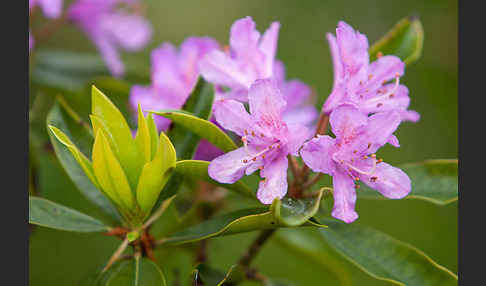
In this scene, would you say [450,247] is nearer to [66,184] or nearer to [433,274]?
[433,274]

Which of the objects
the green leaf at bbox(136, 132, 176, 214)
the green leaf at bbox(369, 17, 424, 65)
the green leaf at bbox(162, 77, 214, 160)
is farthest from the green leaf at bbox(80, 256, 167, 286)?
the green leaf at bbox(369, 17, 424, 65)

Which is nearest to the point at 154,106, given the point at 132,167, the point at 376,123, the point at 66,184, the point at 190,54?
the point at 190,54

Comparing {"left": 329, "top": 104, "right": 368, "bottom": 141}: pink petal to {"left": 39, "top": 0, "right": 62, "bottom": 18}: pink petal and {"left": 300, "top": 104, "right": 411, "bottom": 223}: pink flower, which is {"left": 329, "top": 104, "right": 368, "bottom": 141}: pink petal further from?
{"left": 39, "top": 0, "right": 62, "bottom": 18}: pink petal

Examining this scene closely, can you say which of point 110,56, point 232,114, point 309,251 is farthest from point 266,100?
point 110,56

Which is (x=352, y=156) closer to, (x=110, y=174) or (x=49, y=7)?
(x=110, y=174)

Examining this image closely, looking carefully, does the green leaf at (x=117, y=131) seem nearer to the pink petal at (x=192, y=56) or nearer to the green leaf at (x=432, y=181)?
the pink petal at (x=192, y=56)

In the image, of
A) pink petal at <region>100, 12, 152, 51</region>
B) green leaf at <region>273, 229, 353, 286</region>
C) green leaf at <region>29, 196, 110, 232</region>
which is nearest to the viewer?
green leaf at <region>29, 196, 110, 232</region>
